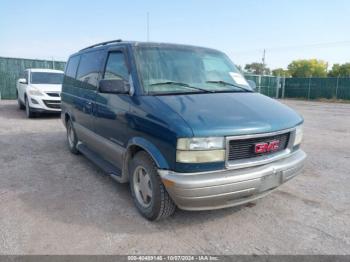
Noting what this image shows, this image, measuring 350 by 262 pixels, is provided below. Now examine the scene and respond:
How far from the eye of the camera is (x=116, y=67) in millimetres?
3758

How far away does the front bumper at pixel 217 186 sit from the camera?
2580 millimetres

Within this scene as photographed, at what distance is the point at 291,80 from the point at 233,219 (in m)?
26.1

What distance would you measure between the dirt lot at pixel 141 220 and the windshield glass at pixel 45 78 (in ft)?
21.3

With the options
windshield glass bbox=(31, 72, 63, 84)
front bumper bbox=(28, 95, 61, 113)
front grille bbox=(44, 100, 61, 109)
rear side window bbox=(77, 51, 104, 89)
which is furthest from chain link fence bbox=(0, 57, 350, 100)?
rear side window bbox=(77, 51, 104, 89)

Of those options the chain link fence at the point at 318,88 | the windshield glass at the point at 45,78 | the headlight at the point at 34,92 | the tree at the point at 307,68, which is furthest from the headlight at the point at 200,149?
the tree at the point at 307,68

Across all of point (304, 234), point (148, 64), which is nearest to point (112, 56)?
point (148, 64)

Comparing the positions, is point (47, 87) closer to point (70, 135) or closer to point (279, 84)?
point (70, 135)

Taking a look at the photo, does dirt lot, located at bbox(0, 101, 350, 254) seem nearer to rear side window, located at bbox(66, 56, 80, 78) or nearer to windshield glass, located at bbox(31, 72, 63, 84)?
rear side window, located at bbox(66, 56, 80, 78)

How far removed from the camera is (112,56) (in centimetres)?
389

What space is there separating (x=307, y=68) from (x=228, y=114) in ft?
245

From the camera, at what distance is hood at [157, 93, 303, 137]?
8.65 feet

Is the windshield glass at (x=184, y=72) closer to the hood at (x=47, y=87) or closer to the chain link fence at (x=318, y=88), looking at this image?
the hood at (x=47, y=87)

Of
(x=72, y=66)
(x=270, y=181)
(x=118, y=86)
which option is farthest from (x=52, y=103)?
(x=270, y=181)

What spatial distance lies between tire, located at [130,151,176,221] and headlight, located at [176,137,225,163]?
0.46m
